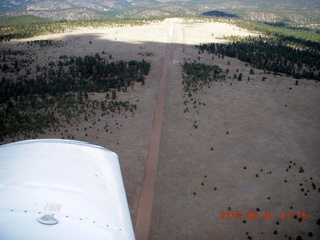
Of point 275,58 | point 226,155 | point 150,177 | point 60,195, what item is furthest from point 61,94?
point 275,58

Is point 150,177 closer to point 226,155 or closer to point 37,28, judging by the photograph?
point 226,155

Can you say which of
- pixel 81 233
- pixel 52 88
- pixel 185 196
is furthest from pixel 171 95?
pixel 81 233

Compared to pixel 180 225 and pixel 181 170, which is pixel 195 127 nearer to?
pixel 181 170

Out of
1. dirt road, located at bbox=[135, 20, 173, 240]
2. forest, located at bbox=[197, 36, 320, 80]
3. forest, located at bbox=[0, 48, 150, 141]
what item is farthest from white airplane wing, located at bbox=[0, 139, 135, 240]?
forest, located at bbox=[197, 36, 320, 80]

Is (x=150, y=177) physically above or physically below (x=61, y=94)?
below

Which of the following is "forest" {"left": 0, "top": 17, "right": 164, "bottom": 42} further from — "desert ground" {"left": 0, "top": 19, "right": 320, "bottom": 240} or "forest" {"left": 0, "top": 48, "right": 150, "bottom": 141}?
"desert ground" {"left": 0, "top": 19, "right": 320, "bottom": 240}
